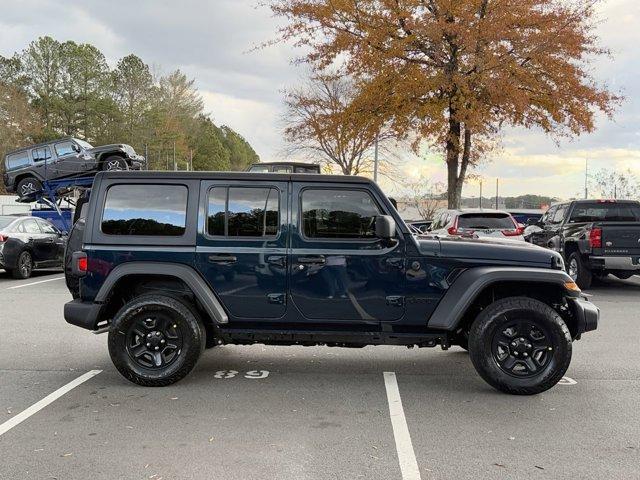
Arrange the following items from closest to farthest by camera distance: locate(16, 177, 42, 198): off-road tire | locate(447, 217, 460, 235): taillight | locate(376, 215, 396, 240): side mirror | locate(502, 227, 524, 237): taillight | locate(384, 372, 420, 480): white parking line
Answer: locate(384, 372, 420, 480): white parking line, locate(376, 215, 396, 240): side mirror, locate(447, 217, 460, 235): taillight, locate(502, 227, 524, 237): taillight, locate(16, 177, 42, 198): off-road tire

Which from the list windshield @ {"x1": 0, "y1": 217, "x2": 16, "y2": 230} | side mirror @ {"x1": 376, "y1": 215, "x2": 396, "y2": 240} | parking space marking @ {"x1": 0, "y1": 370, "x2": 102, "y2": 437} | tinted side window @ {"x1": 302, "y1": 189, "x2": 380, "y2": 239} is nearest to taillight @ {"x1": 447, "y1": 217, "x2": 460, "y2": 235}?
tinted side window @ {"x1": 302, "y1": 189, "x2": 380, "y2": 239}

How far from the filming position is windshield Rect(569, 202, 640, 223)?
40.6 ft

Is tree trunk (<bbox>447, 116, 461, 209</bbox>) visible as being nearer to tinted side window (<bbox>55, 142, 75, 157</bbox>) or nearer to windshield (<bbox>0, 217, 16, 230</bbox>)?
tinted side window (<bbox>55, 142, 75, 157</bbox>)

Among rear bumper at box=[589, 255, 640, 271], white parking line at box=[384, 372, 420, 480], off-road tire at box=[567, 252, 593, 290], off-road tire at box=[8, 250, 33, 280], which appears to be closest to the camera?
white parking line at box=[384, 372, 420, 480]

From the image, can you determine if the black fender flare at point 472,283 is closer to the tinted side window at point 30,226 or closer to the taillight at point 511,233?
the taillight at point 511,233

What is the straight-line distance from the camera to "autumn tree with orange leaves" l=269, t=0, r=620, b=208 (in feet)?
59.4

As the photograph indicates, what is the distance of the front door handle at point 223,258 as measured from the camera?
507cm

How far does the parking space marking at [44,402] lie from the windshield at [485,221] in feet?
28.2

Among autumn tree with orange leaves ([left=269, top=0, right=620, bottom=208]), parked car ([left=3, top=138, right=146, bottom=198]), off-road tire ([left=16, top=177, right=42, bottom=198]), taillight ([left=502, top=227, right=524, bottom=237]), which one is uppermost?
autumn tree with orange leaves ([left=269, top=0, right=620, bottom=208])

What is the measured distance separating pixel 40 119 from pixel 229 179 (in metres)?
54.3

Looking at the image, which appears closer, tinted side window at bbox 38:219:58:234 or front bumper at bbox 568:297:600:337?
front bumper at bbox 568:297:600:337

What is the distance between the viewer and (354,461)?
12.0 feet

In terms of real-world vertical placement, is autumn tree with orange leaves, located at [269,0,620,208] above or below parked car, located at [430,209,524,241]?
above

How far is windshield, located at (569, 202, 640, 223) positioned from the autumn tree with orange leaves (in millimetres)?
6444
